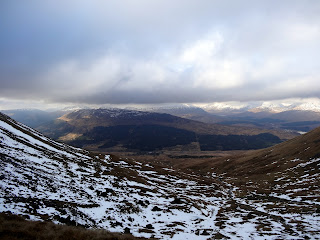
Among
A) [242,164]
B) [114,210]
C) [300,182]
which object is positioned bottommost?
[242,164]

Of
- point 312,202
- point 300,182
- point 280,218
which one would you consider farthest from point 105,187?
point 300,182

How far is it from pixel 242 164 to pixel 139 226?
337ft

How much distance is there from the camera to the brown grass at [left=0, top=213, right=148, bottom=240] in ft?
44.1

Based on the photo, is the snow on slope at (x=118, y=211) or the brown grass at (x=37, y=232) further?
the snow on slope at (x=118, y=211)

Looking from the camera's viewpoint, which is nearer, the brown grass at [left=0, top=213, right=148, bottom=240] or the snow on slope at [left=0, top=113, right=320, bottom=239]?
the brown grass at [left=0, top=213, right=148, bottom=240]

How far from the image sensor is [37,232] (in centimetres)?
1406

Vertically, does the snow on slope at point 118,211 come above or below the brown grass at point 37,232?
below

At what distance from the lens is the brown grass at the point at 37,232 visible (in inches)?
529

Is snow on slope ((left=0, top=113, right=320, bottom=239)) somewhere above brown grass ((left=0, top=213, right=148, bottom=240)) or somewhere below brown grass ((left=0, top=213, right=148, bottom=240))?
below

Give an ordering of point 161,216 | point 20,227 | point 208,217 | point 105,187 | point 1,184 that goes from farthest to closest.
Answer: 1. point 105,187
2. point 208,217
3. point 161,216
4. point 1,184
5. point 20,227

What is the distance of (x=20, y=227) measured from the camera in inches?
563

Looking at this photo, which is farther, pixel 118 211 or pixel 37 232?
pixel 118 211

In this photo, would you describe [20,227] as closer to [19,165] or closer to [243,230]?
[19,165]

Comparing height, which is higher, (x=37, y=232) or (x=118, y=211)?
(x=37, y=232)
